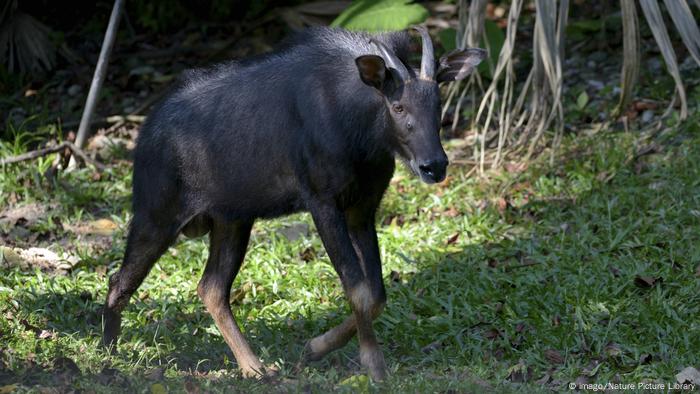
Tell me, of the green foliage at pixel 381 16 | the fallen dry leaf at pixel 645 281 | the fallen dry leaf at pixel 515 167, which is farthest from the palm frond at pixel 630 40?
the fallen dry leaf at pixel 645 281

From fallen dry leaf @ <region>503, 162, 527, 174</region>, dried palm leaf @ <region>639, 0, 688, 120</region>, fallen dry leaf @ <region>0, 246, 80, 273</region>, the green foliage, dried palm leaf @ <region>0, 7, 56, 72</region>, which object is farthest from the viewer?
dried palm leaf @ <region>0, 7, 56, 72</region>

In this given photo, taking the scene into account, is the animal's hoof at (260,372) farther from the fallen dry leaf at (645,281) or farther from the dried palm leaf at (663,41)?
the dried palm leaf at (663,41)

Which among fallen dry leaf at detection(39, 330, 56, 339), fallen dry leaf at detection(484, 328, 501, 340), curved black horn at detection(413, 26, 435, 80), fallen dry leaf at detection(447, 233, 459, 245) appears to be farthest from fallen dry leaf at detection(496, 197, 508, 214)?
fallen dry leaf at detection(39, 330, 56, 339)

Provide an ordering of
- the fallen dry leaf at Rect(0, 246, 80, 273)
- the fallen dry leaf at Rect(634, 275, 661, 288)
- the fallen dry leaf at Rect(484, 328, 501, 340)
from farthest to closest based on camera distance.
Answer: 1. the fallen dry leaf at Rect(0, 246, 80, 273)
2. the fallen dry leaf at Rect(634, 275, 661, 288)
3. the fallen dry leaf at Rect(484, 328, 501, 340)

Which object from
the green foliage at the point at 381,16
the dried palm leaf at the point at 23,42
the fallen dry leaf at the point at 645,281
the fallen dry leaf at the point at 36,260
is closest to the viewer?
the fallen dry leaf at the point at 645,281

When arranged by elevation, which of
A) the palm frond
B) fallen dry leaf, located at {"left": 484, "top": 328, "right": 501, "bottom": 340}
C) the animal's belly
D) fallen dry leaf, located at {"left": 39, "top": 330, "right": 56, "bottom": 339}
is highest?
the animal's belly

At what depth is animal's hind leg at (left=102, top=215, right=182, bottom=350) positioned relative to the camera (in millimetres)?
6082

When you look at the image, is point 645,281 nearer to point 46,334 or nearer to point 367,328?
point 367,328

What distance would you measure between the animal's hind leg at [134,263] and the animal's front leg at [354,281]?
3.21ft

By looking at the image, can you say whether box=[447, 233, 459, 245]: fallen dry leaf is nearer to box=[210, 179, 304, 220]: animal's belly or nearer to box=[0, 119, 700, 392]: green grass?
box=[0, 119, 700, 392]: green grass

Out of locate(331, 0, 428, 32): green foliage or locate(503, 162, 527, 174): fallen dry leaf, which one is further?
locate(503, 162, 527, 174): fallen dry leaf

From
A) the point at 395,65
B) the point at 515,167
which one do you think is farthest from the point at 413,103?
the point at 515,167

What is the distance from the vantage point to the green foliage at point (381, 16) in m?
8.34

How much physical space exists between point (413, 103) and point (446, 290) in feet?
6.41
